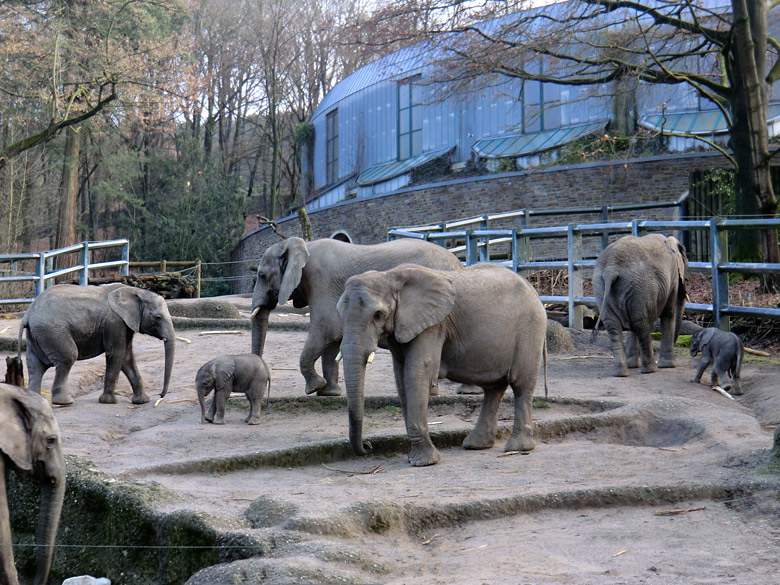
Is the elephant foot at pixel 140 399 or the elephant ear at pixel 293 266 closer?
the elephant ear at pixel 293 266

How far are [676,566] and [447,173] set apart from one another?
27193 millimetres

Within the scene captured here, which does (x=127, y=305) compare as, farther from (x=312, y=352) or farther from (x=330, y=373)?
(x=330, y=373)

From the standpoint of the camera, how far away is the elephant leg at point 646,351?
1042 cm

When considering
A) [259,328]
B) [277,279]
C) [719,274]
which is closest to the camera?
[277,279]

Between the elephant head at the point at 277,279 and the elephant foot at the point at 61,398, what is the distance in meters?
1.85

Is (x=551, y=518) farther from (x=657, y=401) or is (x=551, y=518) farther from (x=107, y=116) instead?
(x=107, y=116)

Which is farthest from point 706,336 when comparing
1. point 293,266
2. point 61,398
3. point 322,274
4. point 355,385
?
point 61,398

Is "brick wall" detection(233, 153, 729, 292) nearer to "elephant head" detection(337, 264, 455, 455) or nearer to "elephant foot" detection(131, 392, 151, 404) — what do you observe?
"elephant foot" detection(131, 392, 151, 404)

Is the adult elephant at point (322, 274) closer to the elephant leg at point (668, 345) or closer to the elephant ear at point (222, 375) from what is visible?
the elephant ear at point (222, 375)

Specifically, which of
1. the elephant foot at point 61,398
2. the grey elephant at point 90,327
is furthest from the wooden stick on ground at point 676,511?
the elephant foot at point 61,398

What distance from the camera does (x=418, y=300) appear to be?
6.75 metres

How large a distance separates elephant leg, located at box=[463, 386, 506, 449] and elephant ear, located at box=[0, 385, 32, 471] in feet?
11.5

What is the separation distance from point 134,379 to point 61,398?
0.75m

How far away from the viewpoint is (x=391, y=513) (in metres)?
5.14
